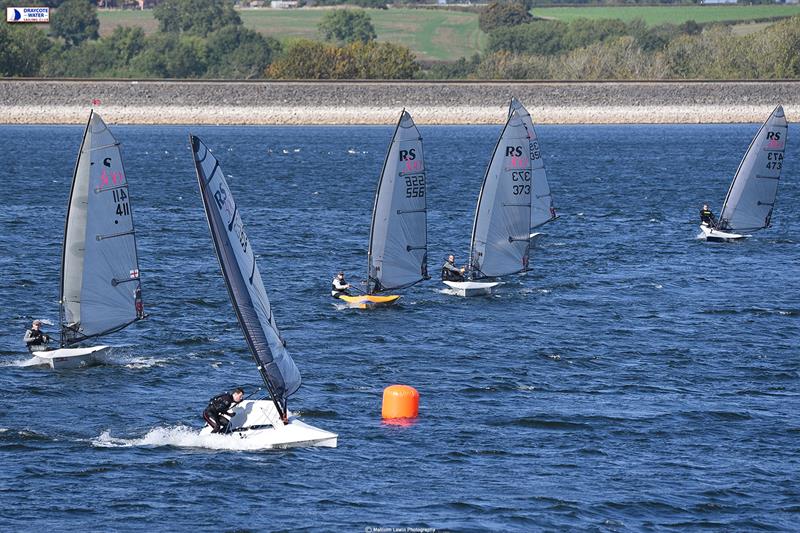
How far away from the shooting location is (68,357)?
4125 centimetres

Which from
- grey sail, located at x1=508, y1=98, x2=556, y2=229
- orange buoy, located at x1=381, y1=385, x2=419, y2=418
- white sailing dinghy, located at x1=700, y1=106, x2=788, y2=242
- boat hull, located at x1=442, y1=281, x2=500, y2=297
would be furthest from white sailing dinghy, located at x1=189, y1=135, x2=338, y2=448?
white sailing dinghy, located at x1=700, y1=106, x2=788, y2=242

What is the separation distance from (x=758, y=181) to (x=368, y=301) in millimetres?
29007

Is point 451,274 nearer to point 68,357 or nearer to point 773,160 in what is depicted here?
point 68,357

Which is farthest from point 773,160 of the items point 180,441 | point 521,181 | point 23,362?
point 180,441

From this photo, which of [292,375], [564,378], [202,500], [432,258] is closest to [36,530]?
[202,500]

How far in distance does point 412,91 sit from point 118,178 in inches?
5727

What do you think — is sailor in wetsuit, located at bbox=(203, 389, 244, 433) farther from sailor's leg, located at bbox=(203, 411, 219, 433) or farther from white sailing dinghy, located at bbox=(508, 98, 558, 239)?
white sailing dinghy, located at bbox=(508, 98, 558, 239)

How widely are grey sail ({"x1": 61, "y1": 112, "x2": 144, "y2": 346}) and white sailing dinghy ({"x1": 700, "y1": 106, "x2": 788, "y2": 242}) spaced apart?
38.0 metres

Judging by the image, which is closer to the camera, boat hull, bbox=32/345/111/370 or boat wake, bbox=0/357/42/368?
boat hull, bbox=32/345/111/370

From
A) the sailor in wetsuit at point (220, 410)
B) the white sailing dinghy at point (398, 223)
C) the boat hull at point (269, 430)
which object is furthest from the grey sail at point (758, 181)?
the sailor in wetsuit at point (220, 410)

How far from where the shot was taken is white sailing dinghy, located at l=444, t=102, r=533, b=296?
54.9 metres

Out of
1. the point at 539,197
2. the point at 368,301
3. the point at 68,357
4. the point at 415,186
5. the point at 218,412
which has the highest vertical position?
the point at 415,186

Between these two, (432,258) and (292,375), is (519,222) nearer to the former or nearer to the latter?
(432,258)

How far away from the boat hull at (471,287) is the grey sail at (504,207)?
4.06 feet
